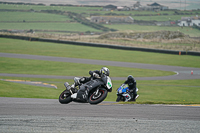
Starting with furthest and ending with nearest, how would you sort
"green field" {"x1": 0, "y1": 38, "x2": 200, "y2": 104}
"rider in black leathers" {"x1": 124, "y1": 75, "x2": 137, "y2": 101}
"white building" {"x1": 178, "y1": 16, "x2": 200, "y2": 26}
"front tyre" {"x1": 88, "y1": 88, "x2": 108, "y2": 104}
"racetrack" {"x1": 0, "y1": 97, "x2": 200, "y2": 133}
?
"white building" {"x1": 178, "y1": 16, "x2": 200, "y2": 26}, "green field" {"x1": 0, "y1": 38, "x2": 200, "y2": 104}, "rider in black leathers" {"x1": 124, "y1": 75, "x2": 137, "y2": 101}, "front tyre" {"x1": 88, "y1": 88, "x2": 108, "y2": 104}, "racetrack" {"x1": 0, "y1": 97, "x2": 200, "y2": 133}

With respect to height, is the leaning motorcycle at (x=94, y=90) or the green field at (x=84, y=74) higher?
the leaning motorcycle at (x=94, y=90)

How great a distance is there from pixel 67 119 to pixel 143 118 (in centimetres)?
229

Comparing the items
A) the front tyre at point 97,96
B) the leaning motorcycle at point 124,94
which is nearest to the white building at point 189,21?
the leaning motorcycle at point 124,94

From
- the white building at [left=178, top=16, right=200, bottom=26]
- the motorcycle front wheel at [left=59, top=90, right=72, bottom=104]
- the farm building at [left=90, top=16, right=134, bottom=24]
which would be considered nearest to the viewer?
the motorcycle front wheel at [left=59, top=90, right=72, bottom=104]

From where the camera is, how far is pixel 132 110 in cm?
982

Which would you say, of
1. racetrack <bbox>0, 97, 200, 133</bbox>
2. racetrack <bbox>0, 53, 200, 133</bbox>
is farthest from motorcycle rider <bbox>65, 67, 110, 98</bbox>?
racetrack <bbox>0, 97, 200, 133</bbox>

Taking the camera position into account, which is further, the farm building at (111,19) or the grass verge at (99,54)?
the farm building at (111,19)

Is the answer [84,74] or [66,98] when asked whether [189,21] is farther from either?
[66,98]

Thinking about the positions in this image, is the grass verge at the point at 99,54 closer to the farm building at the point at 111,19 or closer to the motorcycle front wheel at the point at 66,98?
the motorcycle front wheel at the point at 66,98

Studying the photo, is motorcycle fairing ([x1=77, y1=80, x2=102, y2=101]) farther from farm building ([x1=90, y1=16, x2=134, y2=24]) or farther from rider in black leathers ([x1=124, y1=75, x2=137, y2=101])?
farm building ([x1=90, y1=16, x2=134, y2=24])

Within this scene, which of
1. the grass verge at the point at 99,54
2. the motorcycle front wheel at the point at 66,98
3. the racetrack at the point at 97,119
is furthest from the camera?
the grass verge at the point at 99,54

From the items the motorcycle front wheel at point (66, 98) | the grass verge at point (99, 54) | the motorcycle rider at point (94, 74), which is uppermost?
the motorcycle rider at point (94, 74)

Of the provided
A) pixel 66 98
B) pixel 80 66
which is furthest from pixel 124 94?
pixel 80 66

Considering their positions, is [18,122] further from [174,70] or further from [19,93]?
[174,70]
